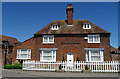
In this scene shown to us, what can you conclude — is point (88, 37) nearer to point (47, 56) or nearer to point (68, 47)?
point (68, 47)

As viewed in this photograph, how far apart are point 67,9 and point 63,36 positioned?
18.8 feet

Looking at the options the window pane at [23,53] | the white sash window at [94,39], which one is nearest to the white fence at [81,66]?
the white sash window at [94,39]

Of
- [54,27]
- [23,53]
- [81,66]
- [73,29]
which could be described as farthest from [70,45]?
[23,53]

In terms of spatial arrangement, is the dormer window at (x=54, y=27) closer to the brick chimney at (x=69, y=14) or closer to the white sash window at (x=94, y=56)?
the brick chimney at (x=69, y=14)

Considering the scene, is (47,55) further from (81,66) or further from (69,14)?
(69,14)

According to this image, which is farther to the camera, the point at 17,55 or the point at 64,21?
the point at 64,21

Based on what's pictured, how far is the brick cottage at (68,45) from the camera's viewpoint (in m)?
23.0

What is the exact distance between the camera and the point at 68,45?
930 inches

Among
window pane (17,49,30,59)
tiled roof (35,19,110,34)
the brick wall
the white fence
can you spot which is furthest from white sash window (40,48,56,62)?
the white fence

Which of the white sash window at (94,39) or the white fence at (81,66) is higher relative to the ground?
the white sash window at (94,39)

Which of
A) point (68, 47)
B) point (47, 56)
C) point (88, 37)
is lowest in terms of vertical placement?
point (47, 56)

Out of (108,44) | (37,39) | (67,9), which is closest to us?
(108,44)

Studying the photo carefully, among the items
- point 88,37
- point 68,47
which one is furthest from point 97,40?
point 68,47

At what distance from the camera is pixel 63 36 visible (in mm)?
23844
